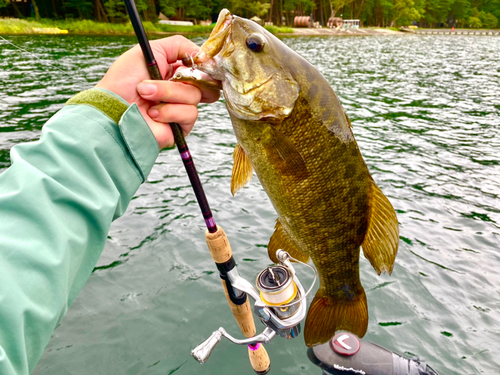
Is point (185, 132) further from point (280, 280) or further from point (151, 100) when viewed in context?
point (280, 280)

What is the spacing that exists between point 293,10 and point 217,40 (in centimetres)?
8597

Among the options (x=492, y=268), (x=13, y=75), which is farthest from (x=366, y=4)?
(x=492, y=268)

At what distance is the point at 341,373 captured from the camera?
2.95m

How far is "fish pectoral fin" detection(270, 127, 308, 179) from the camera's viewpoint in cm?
198

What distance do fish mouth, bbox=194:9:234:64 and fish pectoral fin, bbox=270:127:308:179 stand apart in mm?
501

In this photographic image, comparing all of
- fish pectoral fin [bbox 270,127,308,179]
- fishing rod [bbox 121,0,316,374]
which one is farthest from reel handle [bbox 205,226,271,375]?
fish pectoral fin [bbox 270,127,308,179]

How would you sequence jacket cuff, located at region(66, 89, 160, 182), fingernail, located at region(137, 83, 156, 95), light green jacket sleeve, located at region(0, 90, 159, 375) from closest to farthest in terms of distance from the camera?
light green jacket sleeve, located at region(0, 90, 159, 375), jacket cuff, located at region(66, 89, 160, 182), fingernail, located at region(137, 83, 156, 95)

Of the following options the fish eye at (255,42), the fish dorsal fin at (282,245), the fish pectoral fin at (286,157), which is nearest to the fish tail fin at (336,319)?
the fish dorsal fin at (282,245)

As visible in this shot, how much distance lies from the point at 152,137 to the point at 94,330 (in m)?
2.98

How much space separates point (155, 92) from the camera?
1751mm

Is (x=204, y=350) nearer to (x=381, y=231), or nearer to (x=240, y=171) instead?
(x=240, y=171)

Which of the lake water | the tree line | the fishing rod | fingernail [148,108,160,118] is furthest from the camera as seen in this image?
the tree line

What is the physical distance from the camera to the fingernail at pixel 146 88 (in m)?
1.73

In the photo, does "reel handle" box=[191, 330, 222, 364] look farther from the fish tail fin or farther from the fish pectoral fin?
the fish pectoral fin
